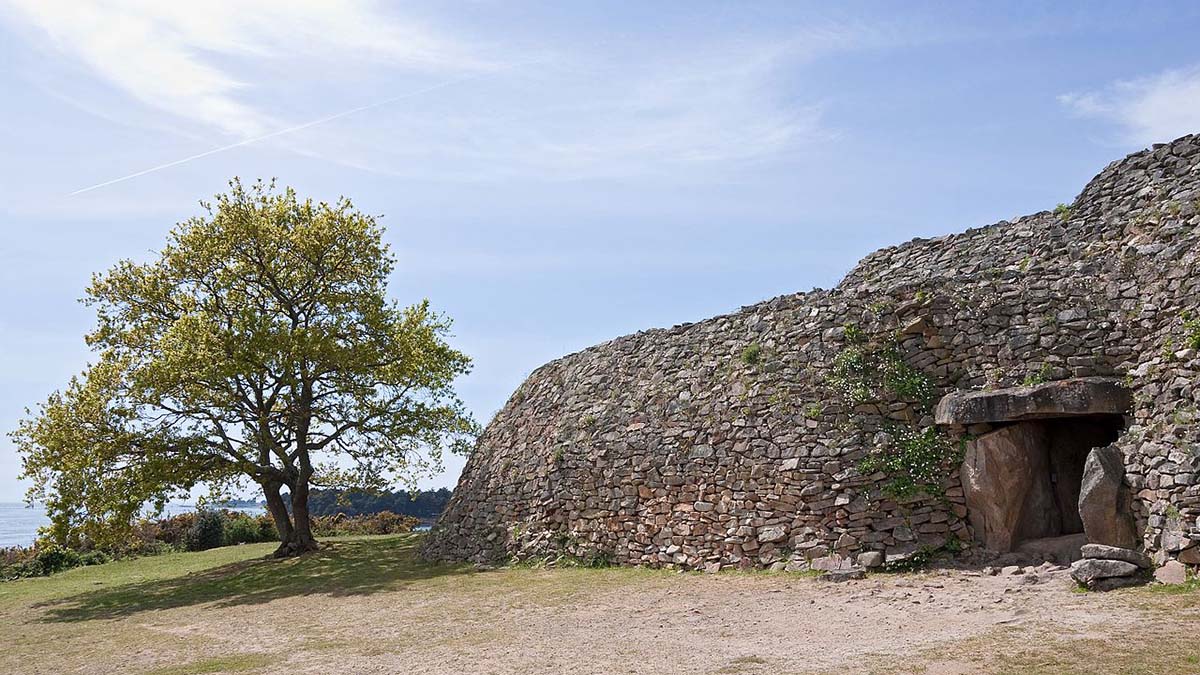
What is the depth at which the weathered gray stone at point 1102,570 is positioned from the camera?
35.0 feet

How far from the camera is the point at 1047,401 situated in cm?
1277

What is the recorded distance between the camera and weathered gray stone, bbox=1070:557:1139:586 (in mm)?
10664

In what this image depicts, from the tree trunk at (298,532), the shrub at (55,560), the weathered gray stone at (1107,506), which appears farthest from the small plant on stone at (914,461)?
the shrub at (55,560)

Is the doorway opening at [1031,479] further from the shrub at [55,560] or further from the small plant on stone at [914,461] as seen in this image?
the shrub at [55,560]

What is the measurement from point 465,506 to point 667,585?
28.3ft

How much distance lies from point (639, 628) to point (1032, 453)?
699cm

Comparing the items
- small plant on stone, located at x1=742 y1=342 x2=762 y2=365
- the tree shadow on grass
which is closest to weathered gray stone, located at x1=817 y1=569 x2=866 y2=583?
small plant on stone, located at x1=742 y1=342 x2=762 y2=365

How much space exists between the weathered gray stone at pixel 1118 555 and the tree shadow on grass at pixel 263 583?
1215 cm

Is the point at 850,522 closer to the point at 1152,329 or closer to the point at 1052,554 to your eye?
the point at 1052,554

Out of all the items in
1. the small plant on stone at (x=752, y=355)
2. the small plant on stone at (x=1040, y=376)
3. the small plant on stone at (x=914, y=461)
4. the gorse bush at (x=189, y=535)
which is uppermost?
the small plant on stone at (x=752, y=355)

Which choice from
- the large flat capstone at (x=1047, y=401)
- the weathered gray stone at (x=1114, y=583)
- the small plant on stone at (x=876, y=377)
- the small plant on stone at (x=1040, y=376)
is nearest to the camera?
the weathered gray stone at (x=1114, y=583)

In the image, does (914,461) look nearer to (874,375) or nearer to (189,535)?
(874,375)

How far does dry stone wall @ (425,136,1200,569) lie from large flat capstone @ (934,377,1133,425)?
0.32 m

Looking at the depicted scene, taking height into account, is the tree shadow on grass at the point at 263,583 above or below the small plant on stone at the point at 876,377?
below
